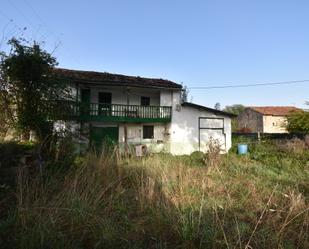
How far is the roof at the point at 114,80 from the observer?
23458mm

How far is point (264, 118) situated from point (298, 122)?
16.2m

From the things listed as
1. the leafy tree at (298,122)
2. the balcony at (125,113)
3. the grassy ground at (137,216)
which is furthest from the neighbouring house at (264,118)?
the grassy ground at (137,216)

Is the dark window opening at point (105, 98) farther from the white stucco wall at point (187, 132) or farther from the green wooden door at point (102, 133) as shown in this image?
the white stucco wall at point (187, 132)

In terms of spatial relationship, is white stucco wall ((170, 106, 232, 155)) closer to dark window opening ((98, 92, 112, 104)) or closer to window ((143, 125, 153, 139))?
window ((143, 125, 153, 139))

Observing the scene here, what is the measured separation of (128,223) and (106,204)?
29.5 inches

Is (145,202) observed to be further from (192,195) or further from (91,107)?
(91,107)

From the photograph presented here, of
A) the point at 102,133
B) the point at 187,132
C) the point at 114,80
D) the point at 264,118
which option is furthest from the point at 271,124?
the point at 102,133

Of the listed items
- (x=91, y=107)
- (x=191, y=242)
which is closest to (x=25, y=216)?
(x=191, y=242)

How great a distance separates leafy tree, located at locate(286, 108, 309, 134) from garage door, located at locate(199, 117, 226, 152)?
34.0 feet

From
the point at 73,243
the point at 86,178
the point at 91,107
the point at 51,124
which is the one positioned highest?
the point at 91,107

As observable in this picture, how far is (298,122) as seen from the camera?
111 ft

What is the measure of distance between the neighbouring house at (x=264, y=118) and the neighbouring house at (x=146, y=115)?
76.2ft

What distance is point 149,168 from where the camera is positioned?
25.9ft

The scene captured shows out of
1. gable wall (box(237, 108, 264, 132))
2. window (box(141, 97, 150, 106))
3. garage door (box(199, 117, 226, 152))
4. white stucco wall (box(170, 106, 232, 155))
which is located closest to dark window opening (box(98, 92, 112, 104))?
window (box(141, 97, 150, 106))
